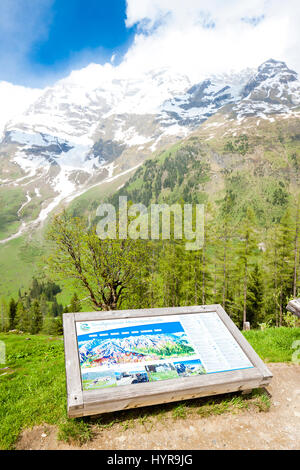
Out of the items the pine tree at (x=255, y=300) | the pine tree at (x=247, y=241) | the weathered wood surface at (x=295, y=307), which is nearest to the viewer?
the weathered wood surface at (x=295, y=307)

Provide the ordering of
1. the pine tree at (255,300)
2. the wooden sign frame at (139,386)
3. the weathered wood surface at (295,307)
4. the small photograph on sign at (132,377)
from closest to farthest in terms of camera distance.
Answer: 1. the wooden sign frame at (139,386)
2. the small photograph on sign at (132,377)
3. the weathered wood surface at (295,307)
4. the pine tree at (255,300)

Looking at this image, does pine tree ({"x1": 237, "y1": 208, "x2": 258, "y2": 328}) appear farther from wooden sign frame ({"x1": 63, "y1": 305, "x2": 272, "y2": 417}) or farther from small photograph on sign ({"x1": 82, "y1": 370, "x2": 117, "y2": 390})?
small photograph on sign ({"x1": 82, "y1": 370, "x2": 117, "y2": 390})

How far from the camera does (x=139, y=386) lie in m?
6.68

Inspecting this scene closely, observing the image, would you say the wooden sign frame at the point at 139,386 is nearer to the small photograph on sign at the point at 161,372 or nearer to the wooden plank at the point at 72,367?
the wooden plank at the point at 72,367

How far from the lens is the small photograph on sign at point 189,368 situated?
728 cm

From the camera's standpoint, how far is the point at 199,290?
1908 inches

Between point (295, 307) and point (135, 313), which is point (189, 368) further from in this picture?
point (295, 307)

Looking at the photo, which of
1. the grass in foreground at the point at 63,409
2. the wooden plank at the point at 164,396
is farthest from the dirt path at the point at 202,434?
the wooden plank at the point at 164,396

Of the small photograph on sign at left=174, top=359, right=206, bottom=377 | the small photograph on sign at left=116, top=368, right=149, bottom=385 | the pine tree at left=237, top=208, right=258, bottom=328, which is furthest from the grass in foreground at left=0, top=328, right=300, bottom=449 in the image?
the pine tree at left=237, top=208, right=258, bottom=328

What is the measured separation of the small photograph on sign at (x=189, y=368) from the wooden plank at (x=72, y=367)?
8.69 ft

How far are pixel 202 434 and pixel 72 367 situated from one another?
147 inches

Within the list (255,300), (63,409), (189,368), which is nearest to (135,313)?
(189,368)

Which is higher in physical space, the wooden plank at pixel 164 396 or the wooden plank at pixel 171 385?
the wooden plank at pixel 171 385
